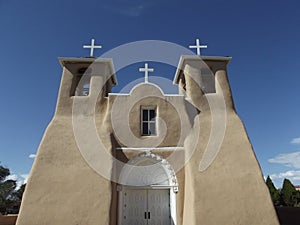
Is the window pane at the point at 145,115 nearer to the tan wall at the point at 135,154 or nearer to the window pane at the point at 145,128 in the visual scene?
the window pane at the point at 145,128

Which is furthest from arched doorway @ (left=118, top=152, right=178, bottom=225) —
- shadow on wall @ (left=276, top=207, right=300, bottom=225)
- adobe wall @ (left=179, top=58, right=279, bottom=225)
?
shadow on wall @ (left=276, top=207, right=300, bottom=225)

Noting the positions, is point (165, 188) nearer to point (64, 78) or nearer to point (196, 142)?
point (196, 142)

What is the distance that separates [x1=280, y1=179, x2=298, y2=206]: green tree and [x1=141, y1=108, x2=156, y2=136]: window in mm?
19918

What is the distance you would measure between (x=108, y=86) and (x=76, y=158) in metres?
4.81

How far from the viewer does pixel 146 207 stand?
37.7ft

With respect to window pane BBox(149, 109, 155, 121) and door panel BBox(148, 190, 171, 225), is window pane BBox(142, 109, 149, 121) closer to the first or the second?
window pane BBox(149, 109, 155, 121)

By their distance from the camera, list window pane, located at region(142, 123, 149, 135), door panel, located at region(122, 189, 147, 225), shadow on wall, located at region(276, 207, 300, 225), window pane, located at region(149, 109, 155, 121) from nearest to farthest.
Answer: door panel, located at region(122, 189, 147, 225)
window pane, located at region(142, 123, 149, 135)
window pane, located at region(149, 109, 155, 121)
shadow on wall, located at region(276, 207, 300, 225)

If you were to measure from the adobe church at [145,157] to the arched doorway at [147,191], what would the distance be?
0.04 metres

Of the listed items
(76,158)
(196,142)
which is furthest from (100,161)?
(196,142)

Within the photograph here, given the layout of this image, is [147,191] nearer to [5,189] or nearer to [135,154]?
[135,154]

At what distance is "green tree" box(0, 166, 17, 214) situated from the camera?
83.2 feet

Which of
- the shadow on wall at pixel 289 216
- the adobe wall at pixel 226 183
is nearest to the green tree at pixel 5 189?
the adobe wall at pixel 226 183

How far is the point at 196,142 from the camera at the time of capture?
11.6 meters

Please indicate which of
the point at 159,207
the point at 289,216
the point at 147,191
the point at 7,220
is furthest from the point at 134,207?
the point at 289,216
